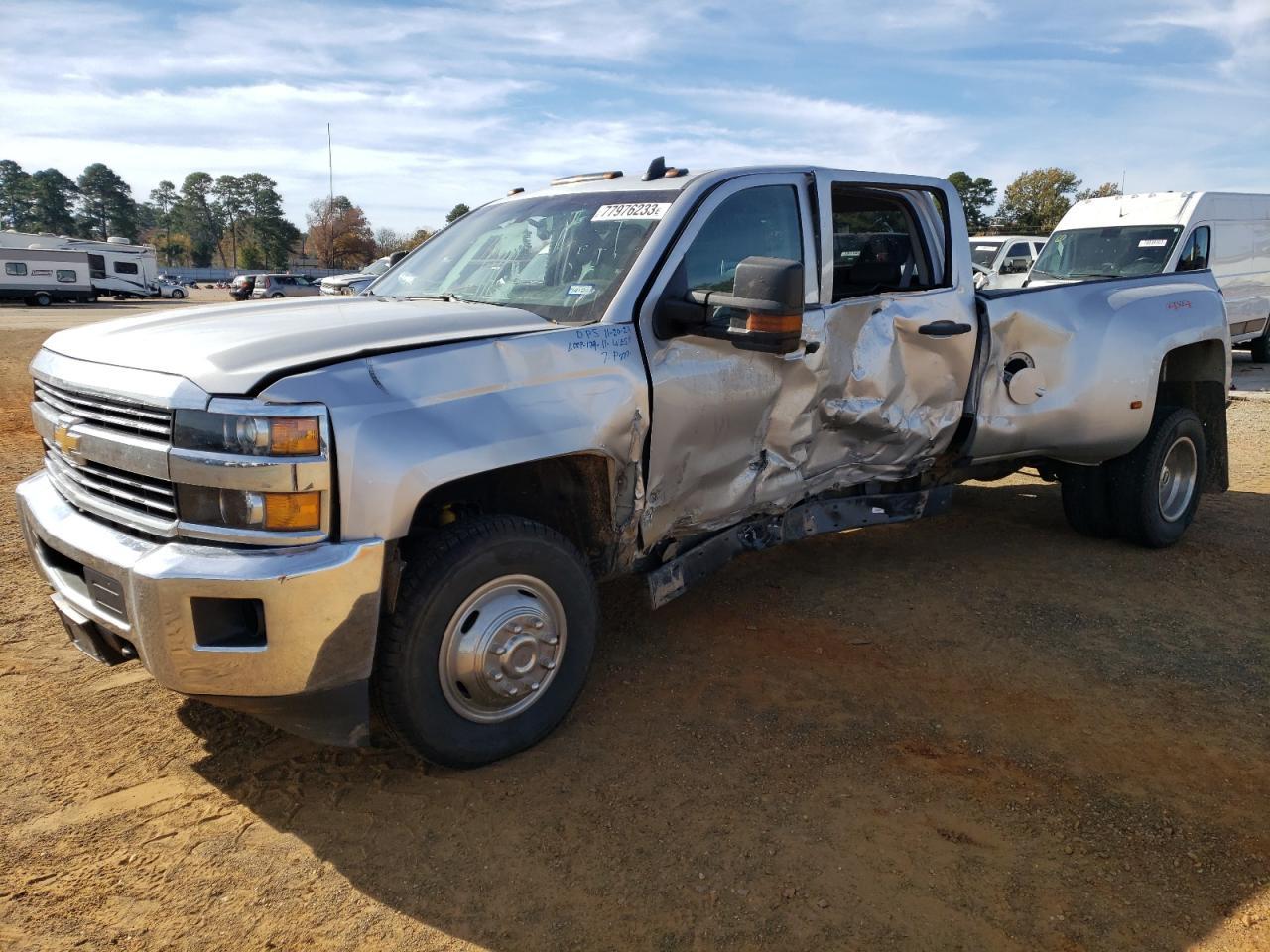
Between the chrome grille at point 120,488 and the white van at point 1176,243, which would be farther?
the white van at point 1176,243

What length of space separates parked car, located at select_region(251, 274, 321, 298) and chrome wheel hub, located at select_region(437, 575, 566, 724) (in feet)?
119

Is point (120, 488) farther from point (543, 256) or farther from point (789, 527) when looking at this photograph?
point (789, 527)

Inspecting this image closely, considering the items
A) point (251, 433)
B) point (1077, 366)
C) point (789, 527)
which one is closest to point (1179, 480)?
point (1077, 366)

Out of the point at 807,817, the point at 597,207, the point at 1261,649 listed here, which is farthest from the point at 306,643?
the point at 1261,649

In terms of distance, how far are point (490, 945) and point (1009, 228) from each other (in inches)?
2079

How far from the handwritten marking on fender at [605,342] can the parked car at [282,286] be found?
35.9 metres

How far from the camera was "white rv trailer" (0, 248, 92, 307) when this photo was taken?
34594mm

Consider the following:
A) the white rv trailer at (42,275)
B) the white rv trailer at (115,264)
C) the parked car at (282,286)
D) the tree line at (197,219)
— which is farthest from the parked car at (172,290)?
the tree line at (197,219)

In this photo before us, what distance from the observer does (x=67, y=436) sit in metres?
3.11

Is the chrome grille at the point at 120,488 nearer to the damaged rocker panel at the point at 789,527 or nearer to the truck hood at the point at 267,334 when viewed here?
the truck hood at the point at 267,334

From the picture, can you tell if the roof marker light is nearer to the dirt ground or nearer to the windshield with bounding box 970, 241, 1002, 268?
the dirt ground

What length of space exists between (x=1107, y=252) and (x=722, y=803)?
43.8 feet

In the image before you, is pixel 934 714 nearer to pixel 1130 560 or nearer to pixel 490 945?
pixel 490 945

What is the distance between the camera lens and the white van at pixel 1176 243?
1322 cm
